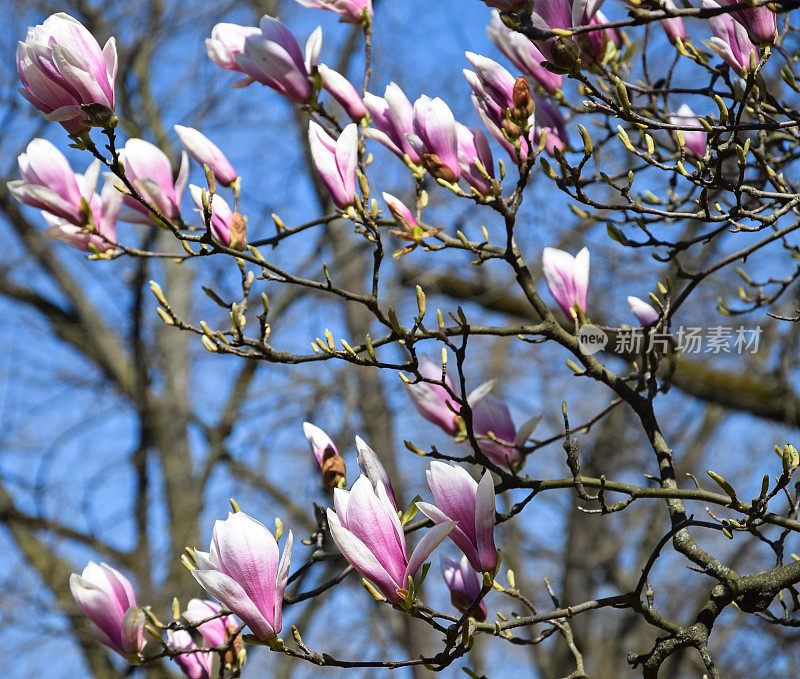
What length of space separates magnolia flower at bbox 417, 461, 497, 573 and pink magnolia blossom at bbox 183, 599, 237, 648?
491 millimetres

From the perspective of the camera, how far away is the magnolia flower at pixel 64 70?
3.99 ft

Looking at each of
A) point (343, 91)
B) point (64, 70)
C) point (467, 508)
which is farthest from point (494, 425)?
point (64, 70)

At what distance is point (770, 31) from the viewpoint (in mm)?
1361

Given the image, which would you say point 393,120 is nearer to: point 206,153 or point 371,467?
point 206,153

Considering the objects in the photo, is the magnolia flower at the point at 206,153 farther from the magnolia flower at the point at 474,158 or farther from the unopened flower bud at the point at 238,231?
the magnolia flower at the point at 474,158

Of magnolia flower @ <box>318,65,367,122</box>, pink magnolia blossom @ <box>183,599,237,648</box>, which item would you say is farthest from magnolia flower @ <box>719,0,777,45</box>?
pink magnolia blossom @ <box>183,599,237,648</box>

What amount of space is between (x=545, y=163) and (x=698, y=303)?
5237 mm

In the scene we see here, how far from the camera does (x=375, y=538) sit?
1.08 metres

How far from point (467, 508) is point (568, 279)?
1.75 ft

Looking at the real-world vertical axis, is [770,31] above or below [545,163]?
above

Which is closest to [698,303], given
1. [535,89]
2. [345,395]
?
[345,395]

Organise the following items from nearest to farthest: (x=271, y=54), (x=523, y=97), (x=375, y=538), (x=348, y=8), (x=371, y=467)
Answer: (x=375, y=538) < (x=371, y=467) < (x=523, y=97) < (x=271, y=54) < (x=348, y=8)

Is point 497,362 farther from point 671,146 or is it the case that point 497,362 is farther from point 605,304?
point 671,146

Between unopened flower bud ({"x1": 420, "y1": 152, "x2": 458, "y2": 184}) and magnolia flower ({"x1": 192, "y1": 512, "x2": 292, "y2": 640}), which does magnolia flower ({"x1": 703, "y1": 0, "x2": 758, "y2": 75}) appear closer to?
unopened flower bud ({"x1": 420, "y1": 152, "x2": 458, "y2": 184})
